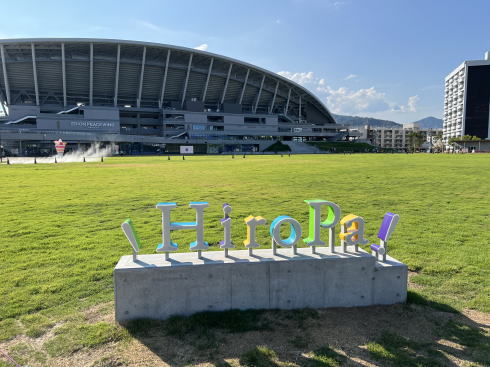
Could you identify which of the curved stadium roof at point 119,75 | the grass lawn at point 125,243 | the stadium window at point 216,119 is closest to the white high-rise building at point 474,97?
the curved stadium roof at point 119,75

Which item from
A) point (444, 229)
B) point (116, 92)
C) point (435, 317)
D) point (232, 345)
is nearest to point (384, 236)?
point (435, 317)

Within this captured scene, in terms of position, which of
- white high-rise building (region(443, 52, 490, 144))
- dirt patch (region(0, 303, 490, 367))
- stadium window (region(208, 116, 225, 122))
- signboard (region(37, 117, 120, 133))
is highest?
white high-rise building (region(443, 52, 490, 144))

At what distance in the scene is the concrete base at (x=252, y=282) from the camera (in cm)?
476

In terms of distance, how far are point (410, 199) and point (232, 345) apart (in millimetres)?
12305

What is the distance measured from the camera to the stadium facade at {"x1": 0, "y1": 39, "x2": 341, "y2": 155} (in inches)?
3388

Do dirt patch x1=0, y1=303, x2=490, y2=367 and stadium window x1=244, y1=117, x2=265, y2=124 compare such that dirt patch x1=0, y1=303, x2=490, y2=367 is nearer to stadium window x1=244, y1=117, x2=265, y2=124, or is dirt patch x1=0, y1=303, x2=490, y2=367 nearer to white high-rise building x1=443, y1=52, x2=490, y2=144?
stadium window x1=244, y1=117, x2=265, y2=124

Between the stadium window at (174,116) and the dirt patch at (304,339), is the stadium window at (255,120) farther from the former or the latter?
the dirt patch at (304,339)

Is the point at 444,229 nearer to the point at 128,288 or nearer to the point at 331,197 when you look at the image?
the point at 331,197

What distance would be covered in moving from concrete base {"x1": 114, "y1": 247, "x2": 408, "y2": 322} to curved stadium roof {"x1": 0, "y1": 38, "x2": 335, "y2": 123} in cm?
9474

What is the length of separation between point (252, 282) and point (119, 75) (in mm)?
102213

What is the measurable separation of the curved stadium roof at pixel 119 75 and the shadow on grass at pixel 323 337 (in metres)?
95.5

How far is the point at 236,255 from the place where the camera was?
5.34 m

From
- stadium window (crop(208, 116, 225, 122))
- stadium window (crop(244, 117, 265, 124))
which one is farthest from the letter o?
stadium window (crop(244, 117, 265, 124))

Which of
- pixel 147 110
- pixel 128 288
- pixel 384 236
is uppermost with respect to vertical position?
pixel 147 110
